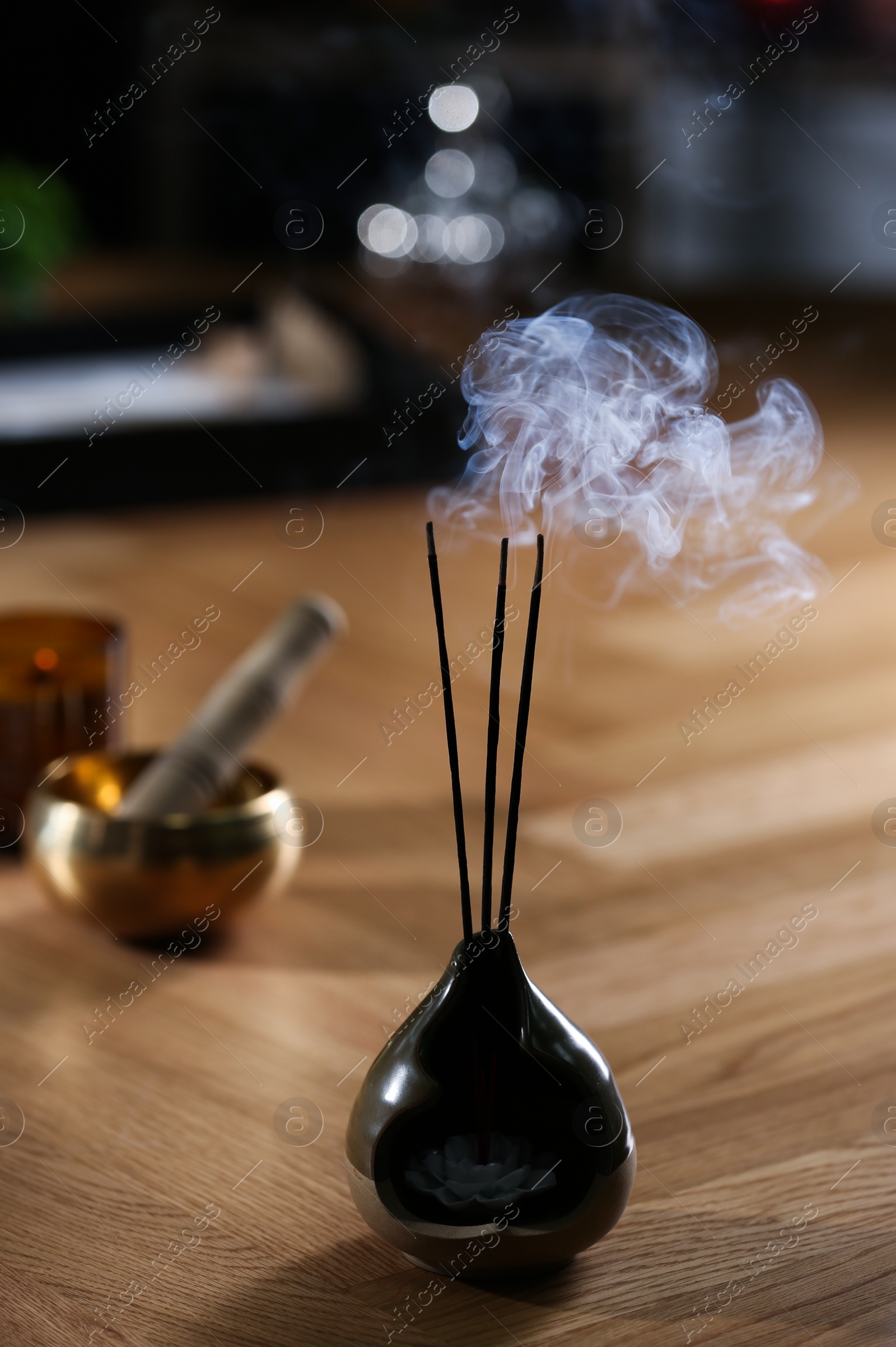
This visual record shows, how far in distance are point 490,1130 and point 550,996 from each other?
0.66 ft

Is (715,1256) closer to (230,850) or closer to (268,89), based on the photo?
(230,850)

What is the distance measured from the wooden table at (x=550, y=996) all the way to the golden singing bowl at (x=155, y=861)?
0.08ft

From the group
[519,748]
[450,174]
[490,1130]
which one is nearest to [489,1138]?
[490,1130]

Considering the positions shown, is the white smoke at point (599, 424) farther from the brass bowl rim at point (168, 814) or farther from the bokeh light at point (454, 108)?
the bokeh light at point (454, 108)

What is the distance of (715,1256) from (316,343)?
165 centimetres

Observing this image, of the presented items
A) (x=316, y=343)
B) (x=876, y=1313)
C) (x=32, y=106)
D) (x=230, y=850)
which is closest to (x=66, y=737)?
(x=230, y=850)

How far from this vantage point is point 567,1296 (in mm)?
457

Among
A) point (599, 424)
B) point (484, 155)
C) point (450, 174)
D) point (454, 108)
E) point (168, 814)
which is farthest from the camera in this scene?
point (454, 108)

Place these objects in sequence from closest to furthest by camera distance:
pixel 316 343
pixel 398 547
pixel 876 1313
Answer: pixel 876 1313 < pixel 398 547 < pixel 316 343

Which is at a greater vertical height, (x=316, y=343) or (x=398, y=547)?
(x=316, y=343)

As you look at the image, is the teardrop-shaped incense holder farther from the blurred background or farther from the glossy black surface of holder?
the blurred background

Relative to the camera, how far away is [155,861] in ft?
2.20

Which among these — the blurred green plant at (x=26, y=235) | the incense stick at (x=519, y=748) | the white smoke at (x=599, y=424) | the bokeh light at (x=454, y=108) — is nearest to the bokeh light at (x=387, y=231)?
the bokeh light at (x=454, y=108)

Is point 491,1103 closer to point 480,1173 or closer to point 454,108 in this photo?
point 480,1173
